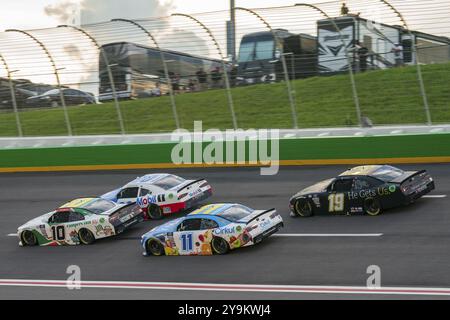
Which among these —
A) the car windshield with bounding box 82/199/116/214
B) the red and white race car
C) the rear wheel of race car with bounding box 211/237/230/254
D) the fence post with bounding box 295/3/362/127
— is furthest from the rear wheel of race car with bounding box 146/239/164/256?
the fence post with bounding box 295/3/362/127

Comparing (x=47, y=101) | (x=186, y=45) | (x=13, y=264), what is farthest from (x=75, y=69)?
(x=13, y=264)

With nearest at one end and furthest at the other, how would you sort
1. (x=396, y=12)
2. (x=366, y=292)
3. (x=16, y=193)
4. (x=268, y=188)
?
(x=366, y=292) < (x=268, y=188) < (x=396, y=12) < (x=16, y=193)

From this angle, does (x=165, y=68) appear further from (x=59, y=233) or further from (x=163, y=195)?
(x=59, y=233)

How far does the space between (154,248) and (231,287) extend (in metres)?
3.56

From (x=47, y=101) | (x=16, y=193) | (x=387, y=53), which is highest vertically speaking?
(x=387, y=53)

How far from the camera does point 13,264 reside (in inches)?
806

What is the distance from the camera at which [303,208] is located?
69.8ft

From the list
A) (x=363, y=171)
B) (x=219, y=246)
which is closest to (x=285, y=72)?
(x=363, y=171)

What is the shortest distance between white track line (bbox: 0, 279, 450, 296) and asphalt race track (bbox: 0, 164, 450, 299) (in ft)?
0.55

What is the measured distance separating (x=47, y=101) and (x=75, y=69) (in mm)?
2025

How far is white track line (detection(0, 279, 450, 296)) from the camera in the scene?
1483 cm

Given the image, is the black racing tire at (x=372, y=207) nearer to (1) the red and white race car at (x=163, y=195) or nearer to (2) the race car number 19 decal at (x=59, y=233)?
(1) the red and white race car at (x=163, y=195)

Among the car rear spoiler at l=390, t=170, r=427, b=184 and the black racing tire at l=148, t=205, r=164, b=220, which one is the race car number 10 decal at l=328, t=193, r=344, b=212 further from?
the black racing tire at l=148, t=205, r=164, b=220
